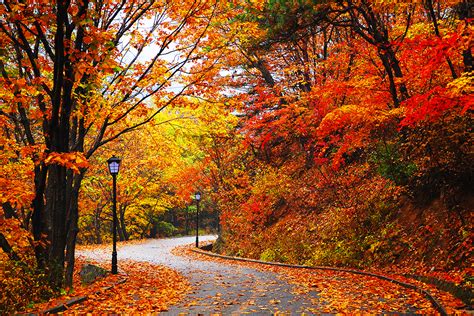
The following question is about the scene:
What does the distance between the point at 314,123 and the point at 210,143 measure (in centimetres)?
958

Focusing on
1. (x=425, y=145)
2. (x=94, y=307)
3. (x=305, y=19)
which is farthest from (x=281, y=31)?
(x=94, y=307)

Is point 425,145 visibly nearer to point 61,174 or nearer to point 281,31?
point 281,31

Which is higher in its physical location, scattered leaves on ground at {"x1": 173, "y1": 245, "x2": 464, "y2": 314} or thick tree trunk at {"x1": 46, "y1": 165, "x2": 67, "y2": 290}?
thick tree trunk at {"x1": 46, "y1": 165, "x2": 67, "y2": 290}

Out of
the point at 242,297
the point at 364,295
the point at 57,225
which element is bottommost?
the point at 242,297

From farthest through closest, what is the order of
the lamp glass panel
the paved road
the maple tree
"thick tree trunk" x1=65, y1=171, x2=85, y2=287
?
1. the lamp glass panel
2. "thick tree trunk" x1=65, y1=171, x2=85, y2=287
3. the maple tree
4. the paved road

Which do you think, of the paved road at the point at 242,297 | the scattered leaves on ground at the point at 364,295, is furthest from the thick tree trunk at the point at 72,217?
the scattered leaves on ground at the point at 364,295

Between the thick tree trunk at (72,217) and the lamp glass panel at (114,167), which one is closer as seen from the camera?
the thick tree trunk at (72,217)

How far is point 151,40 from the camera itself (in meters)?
14.0

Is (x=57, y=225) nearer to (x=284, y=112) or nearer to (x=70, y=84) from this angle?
(x=70, y=84)

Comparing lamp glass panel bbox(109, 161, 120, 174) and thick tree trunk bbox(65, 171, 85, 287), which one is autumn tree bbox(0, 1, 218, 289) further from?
lamp glass panel bbox(109, 161, 120, 174)

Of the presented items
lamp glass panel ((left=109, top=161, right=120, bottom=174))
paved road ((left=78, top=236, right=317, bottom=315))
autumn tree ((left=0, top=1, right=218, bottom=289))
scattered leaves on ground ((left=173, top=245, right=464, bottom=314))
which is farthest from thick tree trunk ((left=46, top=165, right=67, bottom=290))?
scattered leaves on ground ((left=173, top=245, right=464, bottom=314))

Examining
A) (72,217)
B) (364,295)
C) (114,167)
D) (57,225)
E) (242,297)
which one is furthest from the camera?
(114,167)

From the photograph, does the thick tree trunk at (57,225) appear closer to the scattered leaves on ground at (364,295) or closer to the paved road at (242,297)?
the paved road at (242,297)

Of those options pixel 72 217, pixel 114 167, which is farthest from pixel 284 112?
pixel 72 217
